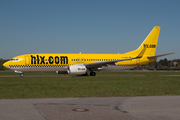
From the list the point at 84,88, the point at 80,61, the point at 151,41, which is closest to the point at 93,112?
the point at 84,88

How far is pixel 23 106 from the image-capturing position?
8.49 meters

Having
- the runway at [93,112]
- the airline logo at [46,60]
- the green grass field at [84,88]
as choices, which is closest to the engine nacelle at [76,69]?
the airline logo at [46,60]

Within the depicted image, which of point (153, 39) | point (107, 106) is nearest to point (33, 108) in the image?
point (107, 106)

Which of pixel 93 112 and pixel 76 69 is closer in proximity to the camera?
pixel 93 112

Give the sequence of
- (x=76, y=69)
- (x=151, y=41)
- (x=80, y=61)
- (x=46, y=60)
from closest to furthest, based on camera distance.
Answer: (x=76, y=69), (x=46, y=60), (x=80, y=61), (x=151, y=41)

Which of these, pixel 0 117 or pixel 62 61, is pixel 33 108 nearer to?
pixel 0 117

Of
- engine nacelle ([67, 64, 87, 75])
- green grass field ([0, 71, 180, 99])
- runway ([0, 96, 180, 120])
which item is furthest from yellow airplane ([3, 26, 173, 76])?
runway ([0, 96, 180, 120])

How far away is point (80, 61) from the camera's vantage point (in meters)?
35.9

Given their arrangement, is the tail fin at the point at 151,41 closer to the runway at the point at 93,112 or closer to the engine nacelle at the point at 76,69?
the engine nacelle at the point at 76,69

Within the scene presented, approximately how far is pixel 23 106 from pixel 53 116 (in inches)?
82.6

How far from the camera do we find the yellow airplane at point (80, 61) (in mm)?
33000

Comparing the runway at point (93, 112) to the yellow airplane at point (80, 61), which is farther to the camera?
the yellow airplane at point (80, 61)

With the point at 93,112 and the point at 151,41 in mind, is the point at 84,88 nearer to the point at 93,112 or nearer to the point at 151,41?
the point at 93,112

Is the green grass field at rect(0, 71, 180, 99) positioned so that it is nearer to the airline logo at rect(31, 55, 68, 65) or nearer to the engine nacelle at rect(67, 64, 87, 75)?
the engine nacelle at rect(67, 64, 87, 75)
